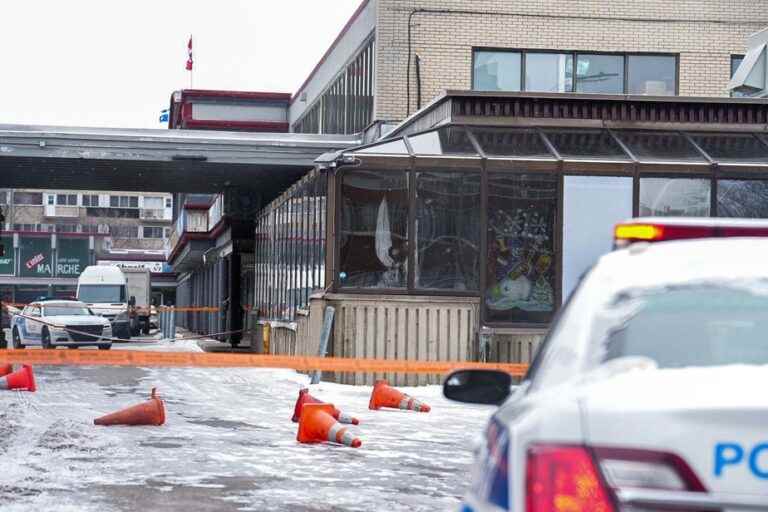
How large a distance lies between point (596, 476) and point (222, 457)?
879cm

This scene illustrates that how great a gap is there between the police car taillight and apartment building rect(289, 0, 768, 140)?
27.0 m

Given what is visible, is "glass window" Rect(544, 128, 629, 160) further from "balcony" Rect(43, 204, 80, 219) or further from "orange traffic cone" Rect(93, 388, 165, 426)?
"balcony" Rect(43, 204, 80, 219)

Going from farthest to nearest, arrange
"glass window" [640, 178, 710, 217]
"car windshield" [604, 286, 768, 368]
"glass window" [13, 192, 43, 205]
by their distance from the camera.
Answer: "glass window" [13, 192, 43, 205] → "glass window" [640, 178, 710, 217] → "car windshield" [604, 286, 768, 368]

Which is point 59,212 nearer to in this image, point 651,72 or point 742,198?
point 651,72

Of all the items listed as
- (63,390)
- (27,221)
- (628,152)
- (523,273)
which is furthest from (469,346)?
(27,221)

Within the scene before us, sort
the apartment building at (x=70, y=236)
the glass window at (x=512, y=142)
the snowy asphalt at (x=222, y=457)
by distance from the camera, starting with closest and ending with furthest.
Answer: the snowy asphalt at (x=222, y=457), the glass window at (x=512, y=142), the apartment building at (x=70, y=236)

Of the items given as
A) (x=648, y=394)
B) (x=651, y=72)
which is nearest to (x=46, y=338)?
(x=651, y=72)

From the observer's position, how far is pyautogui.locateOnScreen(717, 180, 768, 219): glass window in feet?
68.6

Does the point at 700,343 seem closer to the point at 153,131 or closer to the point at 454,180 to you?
the point at 454,180

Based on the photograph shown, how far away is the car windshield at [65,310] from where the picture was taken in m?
36.7

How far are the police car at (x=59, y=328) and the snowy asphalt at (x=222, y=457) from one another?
57.0 feet

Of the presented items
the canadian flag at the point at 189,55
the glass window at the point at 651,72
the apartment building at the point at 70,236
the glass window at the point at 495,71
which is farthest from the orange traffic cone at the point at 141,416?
the apartment building at the point at 70,236

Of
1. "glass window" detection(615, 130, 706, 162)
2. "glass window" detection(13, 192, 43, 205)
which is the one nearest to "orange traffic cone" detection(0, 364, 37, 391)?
"glass window" detection(615, 130, 706, 162)

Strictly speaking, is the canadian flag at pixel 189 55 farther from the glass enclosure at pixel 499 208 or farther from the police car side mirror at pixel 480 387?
the police car side mirror at pixel 480 387
